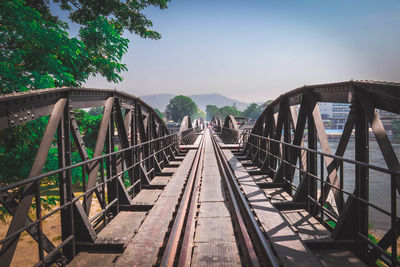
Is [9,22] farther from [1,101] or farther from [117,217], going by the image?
[117,217]

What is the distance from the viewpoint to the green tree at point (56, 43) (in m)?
6.70

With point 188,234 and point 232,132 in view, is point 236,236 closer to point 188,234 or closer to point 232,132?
point 188,234

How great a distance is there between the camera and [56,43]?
24.4ft

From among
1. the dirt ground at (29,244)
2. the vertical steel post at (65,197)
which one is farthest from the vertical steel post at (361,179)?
the dirt ground at (29,244)

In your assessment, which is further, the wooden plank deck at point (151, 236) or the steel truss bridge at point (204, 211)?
the wooden plank deck at point (151, 236)

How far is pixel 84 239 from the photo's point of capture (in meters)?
3.69

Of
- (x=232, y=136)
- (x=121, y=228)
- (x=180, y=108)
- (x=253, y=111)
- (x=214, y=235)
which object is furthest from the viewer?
(x=253, y=111)

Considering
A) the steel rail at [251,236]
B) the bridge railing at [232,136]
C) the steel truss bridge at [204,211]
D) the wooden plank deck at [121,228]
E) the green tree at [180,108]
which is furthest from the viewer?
the green tree at [180,108]

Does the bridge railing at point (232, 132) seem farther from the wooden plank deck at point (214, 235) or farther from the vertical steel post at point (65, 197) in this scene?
the vertical steel post at point (65, 197)

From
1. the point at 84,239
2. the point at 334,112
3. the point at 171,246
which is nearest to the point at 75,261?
the point at 84,239

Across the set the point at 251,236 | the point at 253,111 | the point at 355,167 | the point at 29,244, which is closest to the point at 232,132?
the point at 29,244

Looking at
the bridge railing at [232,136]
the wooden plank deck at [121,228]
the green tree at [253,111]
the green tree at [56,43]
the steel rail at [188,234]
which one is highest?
the green tree at [253,111]

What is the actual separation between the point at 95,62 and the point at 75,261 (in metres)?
9.01

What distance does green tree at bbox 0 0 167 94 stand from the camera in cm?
670
